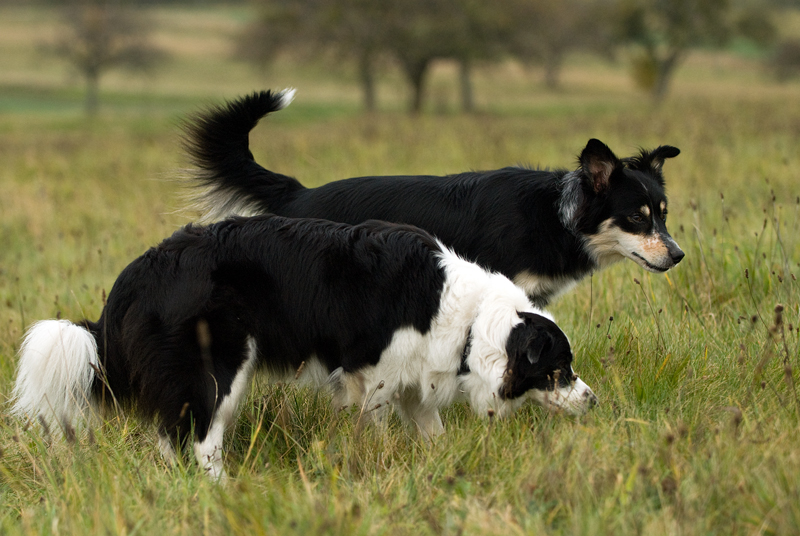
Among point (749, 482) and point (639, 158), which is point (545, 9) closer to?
point (639, 158)

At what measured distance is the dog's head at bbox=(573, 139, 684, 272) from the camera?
412cm

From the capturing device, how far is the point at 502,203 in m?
4.36

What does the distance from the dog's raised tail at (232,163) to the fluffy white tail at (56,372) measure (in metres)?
1.71

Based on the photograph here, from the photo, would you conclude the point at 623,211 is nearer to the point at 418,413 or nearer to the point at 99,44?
the point at 418,413

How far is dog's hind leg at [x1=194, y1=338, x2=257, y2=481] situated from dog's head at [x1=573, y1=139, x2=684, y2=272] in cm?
214

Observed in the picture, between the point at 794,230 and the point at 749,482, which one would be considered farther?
the point at 794,230

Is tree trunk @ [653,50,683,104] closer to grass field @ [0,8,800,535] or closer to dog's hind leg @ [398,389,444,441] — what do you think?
grass field @ [0,8,800,535]

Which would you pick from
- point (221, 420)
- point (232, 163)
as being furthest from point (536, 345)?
point (232, 163)

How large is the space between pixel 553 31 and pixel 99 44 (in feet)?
83.3

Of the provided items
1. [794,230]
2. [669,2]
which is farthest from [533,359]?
[669,2]

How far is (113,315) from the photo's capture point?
3.23m

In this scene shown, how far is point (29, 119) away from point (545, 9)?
26164 mm

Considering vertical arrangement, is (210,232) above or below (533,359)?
above

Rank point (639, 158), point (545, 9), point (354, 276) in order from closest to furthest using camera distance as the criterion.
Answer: point (354, 276)
point (639, 158)
point (545, 9)
